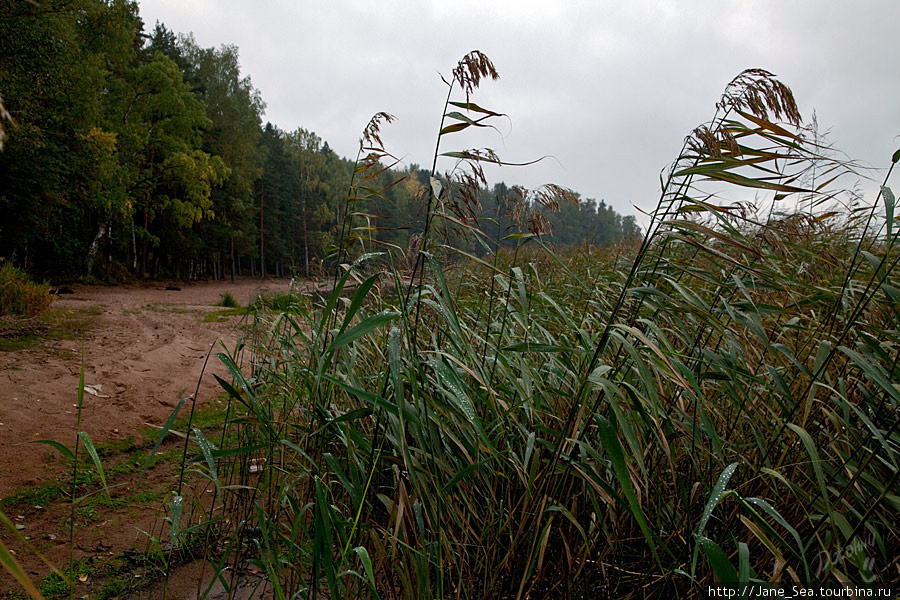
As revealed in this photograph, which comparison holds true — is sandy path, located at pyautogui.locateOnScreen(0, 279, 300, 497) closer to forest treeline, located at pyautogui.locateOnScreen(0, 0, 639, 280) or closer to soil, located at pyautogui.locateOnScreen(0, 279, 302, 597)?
soil, located at pyautogui.locateOnScreen(0, 279, 302, 597)

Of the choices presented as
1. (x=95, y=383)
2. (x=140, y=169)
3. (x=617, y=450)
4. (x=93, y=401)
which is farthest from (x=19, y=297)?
(x=140, y=169)

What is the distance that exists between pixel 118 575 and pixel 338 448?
111 cm

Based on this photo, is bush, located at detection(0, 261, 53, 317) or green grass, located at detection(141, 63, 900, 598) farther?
bush, located at detection(0, 261, 53, 317)

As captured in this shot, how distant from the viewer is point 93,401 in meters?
4.29

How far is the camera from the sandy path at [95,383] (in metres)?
3.25

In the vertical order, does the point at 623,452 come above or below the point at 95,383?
above

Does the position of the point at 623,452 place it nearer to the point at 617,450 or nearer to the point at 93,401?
the point at 617,450

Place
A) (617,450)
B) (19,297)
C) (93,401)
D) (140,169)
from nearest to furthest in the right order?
(617,450) → (93,401) → (19,297) → (140,169)

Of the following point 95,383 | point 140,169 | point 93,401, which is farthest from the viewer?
point 140,169

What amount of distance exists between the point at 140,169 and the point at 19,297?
50.4ft

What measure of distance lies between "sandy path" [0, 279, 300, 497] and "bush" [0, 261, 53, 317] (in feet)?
2.95

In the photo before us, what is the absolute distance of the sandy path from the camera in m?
3.25

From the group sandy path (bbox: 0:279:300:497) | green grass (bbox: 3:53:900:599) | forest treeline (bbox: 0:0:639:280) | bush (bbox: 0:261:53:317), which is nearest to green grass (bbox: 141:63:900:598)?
green grass (bbox: 3:53:900:599)

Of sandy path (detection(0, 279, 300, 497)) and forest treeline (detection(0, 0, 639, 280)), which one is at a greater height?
forest treeline (detection(0, 0, 639, 280))
